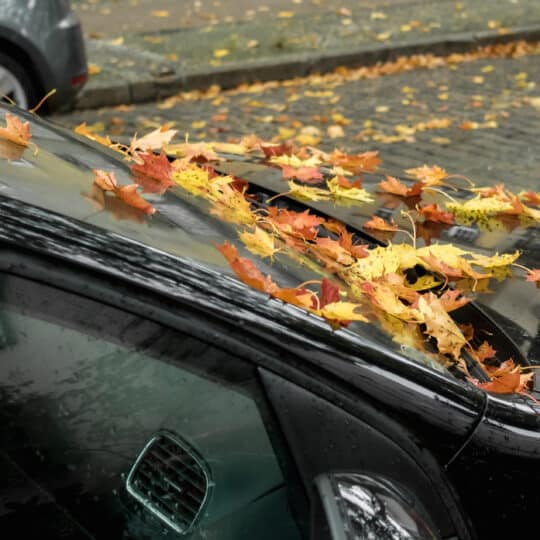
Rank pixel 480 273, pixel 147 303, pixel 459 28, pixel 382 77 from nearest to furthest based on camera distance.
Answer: pixel 147 303 < pixel 480 273 < pixel 382 77 < pixel 459 28

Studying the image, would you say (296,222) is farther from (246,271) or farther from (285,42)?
(285,42)

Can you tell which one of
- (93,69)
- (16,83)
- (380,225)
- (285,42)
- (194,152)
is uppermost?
(194,152)

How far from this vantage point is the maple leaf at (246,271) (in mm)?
1646

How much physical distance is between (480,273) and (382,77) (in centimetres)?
650

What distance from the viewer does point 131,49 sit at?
888 centimetres

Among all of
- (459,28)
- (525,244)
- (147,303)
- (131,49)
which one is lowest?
(459,28)

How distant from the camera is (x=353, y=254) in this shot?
223cm

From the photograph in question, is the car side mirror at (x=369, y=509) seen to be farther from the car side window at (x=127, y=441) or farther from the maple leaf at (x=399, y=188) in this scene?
the maple leaf at (x=399, y=188)

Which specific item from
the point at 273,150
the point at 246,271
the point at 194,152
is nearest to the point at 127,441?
the point at 246,271

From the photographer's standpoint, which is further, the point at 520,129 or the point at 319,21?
the point at 319,21

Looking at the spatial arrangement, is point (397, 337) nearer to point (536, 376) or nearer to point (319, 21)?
point (536, 376)

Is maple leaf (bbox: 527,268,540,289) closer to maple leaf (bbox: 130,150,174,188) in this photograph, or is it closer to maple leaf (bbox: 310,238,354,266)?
maple leaf (bbox: 310,238,354,266)

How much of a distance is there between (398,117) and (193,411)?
5.86m

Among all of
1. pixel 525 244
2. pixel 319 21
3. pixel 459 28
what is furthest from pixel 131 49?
pixel 525 244
